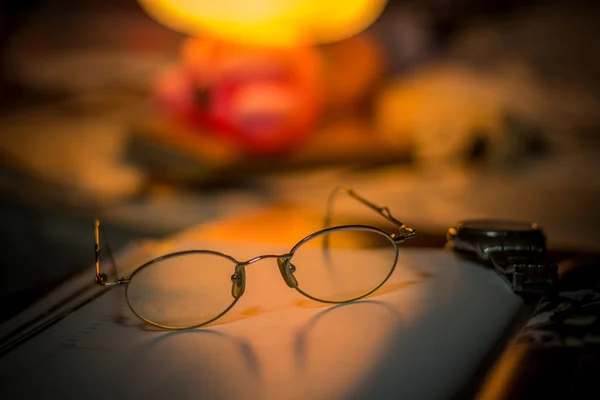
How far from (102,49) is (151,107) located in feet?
1.20

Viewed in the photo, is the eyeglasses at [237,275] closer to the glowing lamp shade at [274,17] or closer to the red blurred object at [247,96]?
the red blurred object at [247,96]

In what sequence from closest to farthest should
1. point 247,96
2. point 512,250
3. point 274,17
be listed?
point 512,250
point 247,96
point 274,17

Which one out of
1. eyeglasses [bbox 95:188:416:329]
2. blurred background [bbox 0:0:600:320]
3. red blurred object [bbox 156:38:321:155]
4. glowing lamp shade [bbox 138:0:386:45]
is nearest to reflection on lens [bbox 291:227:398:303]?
eyeglasses [bbox 95:188:416:329]

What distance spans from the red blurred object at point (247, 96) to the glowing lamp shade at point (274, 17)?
0.23 ft

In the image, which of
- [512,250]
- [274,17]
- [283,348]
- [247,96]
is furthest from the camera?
[274,17]

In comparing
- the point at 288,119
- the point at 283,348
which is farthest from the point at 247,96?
the point at 283,348

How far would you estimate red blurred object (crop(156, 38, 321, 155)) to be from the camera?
1.00 m

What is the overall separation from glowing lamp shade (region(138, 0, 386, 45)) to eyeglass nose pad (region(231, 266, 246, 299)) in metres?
0.80

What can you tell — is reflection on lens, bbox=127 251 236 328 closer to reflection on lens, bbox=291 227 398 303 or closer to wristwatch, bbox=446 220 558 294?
reflection on lens, bbox=291 227 398 303

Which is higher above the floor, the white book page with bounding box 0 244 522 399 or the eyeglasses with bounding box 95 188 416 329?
the eyeglasses with bounding box 95 188 416 329

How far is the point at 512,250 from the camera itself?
16.2 inches

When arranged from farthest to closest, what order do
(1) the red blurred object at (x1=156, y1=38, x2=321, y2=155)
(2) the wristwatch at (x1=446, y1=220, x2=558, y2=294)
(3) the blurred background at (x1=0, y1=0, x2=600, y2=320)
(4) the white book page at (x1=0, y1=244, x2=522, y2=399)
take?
(1) the red blurred object at (x1=156, y1=38, x2=321, y2=155) → (3) the blurred background at (x1=0, y1=0, x2=600, y2=320) → (2) the wristwatch at (x1=446, y1=220, x2=558, y2=294) → (4) the white book page at (x1=0, y1=244, x2=522, y2=399)

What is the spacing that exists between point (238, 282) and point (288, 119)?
0.69 meters

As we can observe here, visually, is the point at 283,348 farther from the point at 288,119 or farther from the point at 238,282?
the point at 288,119
